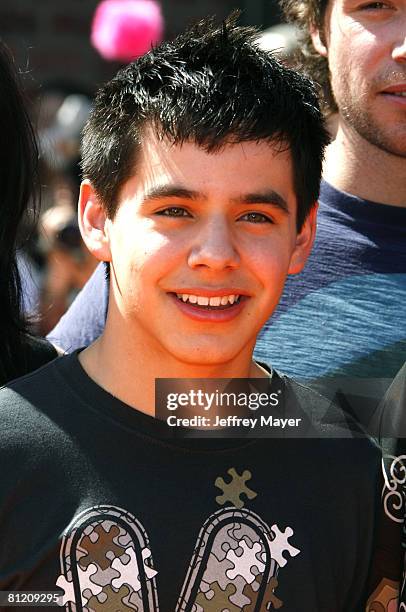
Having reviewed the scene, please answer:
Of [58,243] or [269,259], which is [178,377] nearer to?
[269,259]

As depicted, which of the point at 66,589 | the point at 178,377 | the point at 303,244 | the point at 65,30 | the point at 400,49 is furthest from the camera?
the point at 65,30

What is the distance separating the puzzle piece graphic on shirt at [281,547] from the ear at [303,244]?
0.47 m

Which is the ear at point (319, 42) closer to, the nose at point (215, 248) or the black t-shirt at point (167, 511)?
the nose at point (215, 248)

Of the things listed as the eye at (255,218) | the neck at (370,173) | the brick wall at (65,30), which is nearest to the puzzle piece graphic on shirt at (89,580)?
the eye at (255,218)

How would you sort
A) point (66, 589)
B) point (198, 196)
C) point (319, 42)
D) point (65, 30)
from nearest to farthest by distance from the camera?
point (66, 589)
point (198, 196)
point (319, 42)
point (65, 30)

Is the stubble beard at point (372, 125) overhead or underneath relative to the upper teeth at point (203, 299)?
overhead

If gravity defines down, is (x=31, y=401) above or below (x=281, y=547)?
above

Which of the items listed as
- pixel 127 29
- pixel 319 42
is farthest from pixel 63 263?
pixel 319 42

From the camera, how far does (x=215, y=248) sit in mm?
1879

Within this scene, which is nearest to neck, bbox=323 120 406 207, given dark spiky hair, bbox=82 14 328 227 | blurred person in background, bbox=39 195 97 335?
dark spiky hair, bbox=82 14 328 227

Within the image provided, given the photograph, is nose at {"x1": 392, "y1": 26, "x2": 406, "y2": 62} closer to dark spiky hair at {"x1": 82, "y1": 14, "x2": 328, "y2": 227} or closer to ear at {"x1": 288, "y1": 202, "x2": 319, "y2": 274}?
dark spiky hair at {"x1": 82, "y1": 14, "x2": 328, "y2": 227}

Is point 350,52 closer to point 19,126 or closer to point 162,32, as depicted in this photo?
point 19,126

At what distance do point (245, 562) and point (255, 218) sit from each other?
21.6 inches

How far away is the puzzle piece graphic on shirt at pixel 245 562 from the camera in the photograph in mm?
1838
